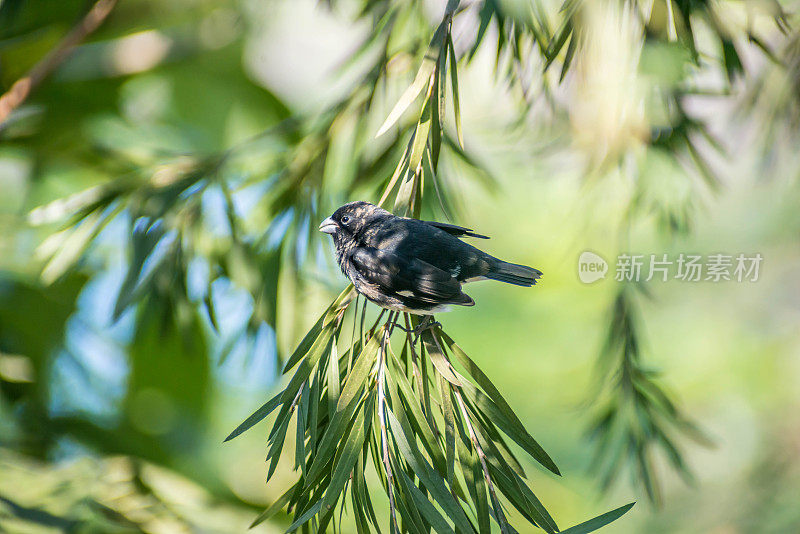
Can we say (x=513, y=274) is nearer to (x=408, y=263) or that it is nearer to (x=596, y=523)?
(x=408, y=263)

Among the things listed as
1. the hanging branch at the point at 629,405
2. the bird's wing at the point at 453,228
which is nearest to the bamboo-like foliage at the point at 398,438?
the bird's wing at the point at 453,228

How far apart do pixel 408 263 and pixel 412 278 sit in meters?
0.02

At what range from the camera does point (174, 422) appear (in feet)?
6.50

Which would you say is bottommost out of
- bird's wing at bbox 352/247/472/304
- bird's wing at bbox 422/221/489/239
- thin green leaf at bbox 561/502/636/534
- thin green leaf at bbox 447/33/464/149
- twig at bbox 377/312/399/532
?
thin green leaf at bbox 561/502/636/534

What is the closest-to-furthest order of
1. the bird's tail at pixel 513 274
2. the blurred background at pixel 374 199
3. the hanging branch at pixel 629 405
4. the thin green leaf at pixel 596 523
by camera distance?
the thin green leaf at pixel 596 523 < the bird's tail at pixel 513 274 < the blurred background at pixel 374 199 < the hanging branch at pixel 629 405

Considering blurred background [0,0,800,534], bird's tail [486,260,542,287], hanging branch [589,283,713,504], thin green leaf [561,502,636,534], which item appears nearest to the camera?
thin green leaf [561,502,636,534]

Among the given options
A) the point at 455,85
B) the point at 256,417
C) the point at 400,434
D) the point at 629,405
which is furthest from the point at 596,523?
the point at 629,405

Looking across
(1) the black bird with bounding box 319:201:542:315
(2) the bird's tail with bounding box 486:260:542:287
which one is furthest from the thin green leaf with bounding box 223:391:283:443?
(2) the bird's tail with bounding box 486:260:542:287

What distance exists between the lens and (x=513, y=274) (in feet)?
1.85

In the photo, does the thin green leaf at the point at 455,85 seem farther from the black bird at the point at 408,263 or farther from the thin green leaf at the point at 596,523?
the thin green leaf at the point at 596,523

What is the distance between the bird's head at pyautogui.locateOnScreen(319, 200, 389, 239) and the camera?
1.83 ft

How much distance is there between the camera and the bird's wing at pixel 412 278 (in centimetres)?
50

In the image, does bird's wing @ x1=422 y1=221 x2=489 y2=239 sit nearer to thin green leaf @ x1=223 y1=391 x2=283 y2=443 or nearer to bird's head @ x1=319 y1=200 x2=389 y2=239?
bird's head @ x1=319 y1=200 x2=389 y2=239

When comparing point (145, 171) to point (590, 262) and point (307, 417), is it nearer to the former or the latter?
point (307, 417)
